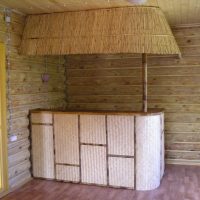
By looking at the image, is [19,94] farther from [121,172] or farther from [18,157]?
[121,172]

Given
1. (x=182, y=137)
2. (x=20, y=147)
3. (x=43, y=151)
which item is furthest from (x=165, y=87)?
(x=20, y=147)

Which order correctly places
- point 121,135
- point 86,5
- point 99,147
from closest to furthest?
point 86,5, point 121,135, point 99,147

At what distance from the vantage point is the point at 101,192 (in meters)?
3.93

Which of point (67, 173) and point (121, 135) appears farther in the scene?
point (67, 173)

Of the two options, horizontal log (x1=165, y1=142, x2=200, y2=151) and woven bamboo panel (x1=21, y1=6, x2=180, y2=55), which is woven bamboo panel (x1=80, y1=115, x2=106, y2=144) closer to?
woven bamboo panel (x1=21, y1=6, x2=180, y2=55)

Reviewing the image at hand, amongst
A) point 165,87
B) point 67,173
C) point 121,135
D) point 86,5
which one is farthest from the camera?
point 165,87

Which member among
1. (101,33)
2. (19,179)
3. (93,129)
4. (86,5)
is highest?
(86,5)

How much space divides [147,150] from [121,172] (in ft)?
1.60

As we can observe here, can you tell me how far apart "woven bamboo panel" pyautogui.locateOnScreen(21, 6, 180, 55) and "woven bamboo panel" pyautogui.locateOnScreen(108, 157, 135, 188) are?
149 cm

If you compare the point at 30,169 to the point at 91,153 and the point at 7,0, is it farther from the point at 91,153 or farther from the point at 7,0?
the point at 7,0

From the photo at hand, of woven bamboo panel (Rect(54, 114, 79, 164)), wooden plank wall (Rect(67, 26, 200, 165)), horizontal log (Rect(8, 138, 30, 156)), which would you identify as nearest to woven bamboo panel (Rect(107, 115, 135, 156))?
woven bamboo panel (Rect(54, 114, 79, 164))

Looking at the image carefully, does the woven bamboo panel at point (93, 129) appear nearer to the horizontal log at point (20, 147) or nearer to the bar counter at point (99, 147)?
the bar counter at point (99, 147)

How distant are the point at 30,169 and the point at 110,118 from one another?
59.9 inches

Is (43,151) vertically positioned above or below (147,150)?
below
